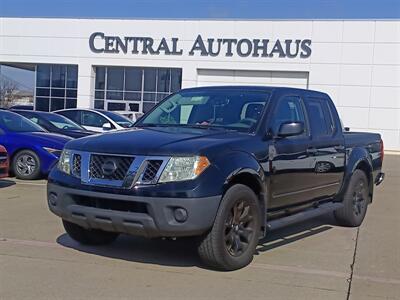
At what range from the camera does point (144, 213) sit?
16.5 feet

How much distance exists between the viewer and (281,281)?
204 inches

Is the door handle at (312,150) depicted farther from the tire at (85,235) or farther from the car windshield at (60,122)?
the car windshield at (60,122)

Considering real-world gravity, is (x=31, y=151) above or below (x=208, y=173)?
below

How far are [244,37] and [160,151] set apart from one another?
1219 inches

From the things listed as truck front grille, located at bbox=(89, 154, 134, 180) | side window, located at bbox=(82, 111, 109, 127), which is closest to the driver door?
truck front grille, located at bbox=(89, 154, 134, 180)

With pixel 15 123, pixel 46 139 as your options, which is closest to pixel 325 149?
pixel 46 139

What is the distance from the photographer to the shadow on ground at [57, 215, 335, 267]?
5730mm

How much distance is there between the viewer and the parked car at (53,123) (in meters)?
13.6

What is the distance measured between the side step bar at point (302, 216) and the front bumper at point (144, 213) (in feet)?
3.73

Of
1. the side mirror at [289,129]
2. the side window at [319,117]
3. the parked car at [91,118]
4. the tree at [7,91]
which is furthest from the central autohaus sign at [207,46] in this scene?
the side mirror at [289,129]

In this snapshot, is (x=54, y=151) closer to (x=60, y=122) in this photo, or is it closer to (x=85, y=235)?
(x=60, y=122)

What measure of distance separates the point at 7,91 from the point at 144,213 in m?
58.1

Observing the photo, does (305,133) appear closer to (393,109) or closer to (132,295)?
(132,295)

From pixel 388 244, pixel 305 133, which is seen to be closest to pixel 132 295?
pixel 305 133
